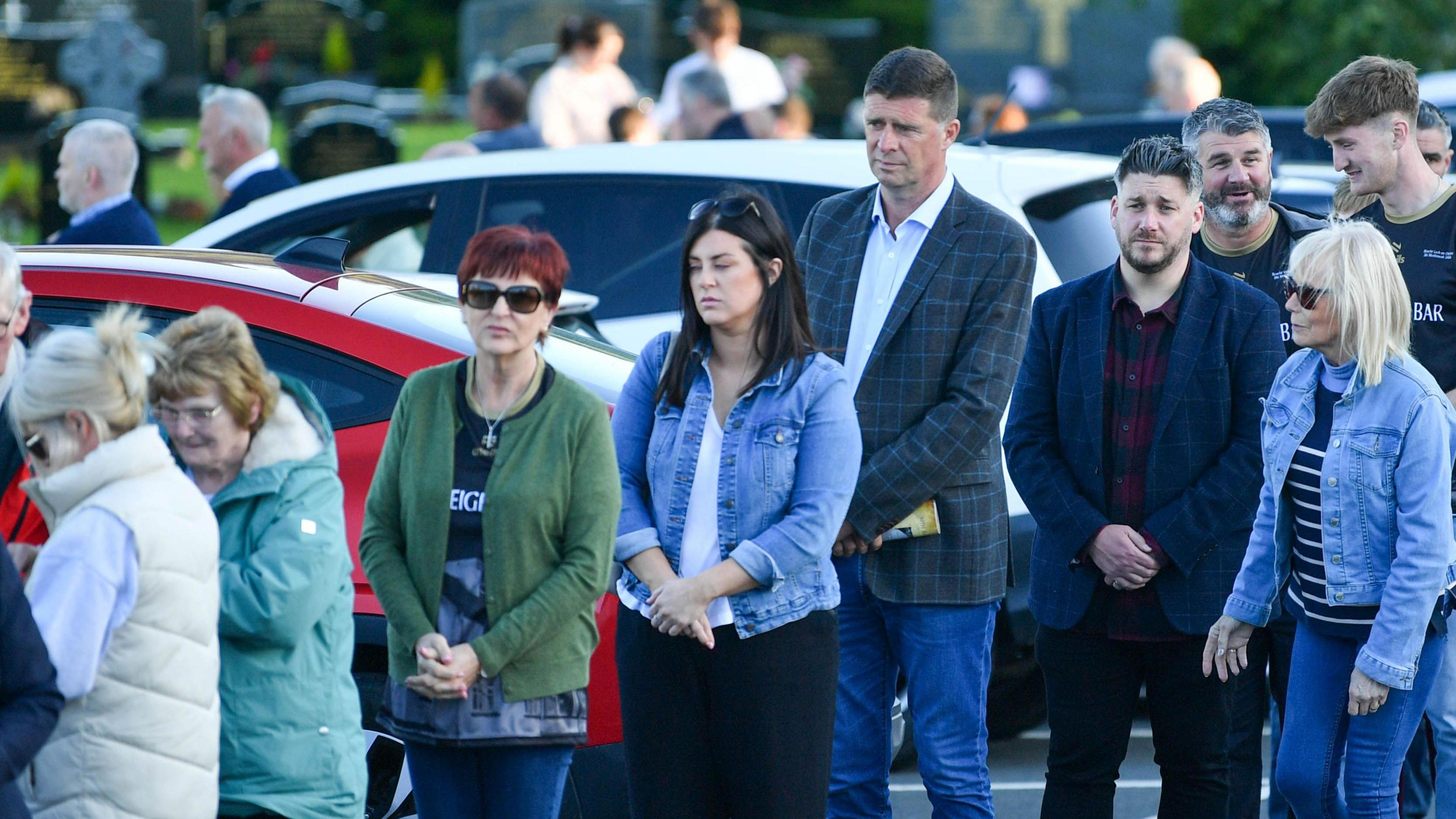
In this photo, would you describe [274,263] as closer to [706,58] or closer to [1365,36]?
[706,58]

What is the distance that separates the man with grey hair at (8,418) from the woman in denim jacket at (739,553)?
1278 millimetres

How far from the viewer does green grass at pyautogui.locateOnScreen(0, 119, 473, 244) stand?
57.5 feet

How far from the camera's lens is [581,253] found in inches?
265

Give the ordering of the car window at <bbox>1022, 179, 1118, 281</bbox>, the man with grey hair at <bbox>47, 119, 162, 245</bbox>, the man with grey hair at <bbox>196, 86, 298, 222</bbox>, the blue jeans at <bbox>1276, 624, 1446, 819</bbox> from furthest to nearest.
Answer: the man with grey hair at <bbox>196, 86, 298, 222</bbox>
the man with grey hair at <bbox>47, 119, 162, 245</bbox>
the car window at <bbox>1022, 179, 1118, 281</bbox>
the blue jeans at <bbox>1276, 624, 1446, 819</bbox>

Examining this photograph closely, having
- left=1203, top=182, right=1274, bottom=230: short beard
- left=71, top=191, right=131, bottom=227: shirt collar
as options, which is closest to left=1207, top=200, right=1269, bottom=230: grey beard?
left=1203, top=182, right=1274, bottom=230: short beard

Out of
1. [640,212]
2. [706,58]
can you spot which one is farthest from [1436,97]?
[640,212]

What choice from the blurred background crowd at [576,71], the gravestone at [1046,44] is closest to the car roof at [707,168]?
the blurred background crowd at [576,71]

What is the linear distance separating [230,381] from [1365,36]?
2234cm

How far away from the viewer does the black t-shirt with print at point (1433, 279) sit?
4641mm

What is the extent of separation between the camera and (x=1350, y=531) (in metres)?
4.02

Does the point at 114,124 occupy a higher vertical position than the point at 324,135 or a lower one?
lower

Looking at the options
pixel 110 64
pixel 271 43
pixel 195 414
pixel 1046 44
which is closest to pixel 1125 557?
pixel 195 414

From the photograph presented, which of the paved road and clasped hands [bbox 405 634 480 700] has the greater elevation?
clasped hands [bbox 405 634 480 700]

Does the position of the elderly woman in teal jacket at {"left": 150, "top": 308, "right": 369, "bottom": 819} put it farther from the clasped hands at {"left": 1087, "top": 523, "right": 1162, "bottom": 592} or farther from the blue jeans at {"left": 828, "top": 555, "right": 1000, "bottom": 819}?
A: the clasped hands at {"left": 1087, "top": 523, "right": 1162, "bottom": 592}
